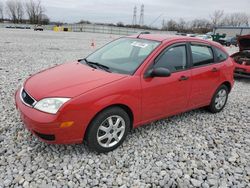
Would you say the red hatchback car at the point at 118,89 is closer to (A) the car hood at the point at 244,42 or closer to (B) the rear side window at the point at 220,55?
(B) the rear side window at the point at 220,55

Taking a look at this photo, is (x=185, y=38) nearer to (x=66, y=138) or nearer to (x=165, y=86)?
(x=165, y=86)

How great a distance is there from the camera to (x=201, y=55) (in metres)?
4.35

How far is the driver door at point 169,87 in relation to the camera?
343 cm

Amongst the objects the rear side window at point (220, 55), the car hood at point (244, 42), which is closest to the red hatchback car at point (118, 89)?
the rear side window at point (220, 55)

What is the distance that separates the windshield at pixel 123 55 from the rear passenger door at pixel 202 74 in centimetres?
92

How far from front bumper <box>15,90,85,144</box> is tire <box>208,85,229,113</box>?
120 inches

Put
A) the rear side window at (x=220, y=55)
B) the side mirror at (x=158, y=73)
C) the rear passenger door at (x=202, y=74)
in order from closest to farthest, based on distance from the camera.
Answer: the side mirror at (x=158, y=73)
the rear passenger door at (x=202, y=74)
the rear side window at (x=220, y=55)

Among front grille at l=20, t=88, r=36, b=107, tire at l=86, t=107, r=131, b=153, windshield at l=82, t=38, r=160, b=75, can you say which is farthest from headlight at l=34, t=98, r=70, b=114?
windshield at l=82, t=38, r=160, b=75

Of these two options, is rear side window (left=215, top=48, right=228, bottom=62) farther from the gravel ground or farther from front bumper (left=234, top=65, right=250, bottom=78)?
front bumper (left=234, top=65, right=250, bottom=78)

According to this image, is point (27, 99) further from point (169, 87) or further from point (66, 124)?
point (169, 87)

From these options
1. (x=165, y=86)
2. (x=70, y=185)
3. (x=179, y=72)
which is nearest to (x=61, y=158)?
(x=70, y=185)

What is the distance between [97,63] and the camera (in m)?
3.78

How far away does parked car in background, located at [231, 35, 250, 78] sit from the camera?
798 centimetres

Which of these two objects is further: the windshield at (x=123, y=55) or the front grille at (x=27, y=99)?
the windshield at (x=123, y=55)
